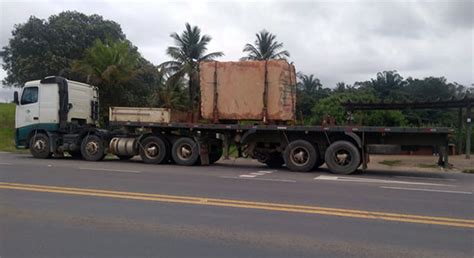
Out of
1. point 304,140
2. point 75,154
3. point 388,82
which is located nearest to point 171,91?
point 75,154

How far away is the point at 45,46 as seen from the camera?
36812 millimetres

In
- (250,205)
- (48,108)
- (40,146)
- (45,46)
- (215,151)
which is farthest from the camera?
(45,46)

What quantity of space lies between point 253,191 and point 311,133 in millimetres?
5962

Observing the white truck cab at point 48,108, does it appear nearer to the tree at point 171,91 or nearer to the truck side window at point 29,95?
the truck side window at point 29,95

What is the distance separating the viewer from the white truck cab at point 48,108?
59.6 ft

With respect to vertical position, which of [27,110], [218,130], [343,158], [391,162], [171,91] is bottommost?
[391,162]

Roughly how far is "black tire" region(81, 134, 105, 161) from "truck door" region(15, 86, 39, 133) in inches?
83.4

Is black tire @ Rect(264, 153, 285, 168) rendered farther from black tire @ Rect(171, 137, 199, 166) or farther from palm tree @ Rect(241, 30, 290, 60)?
palm tree @ Rect(241, 30, 290, 60)

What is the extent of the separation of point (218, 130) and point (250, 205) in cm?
853

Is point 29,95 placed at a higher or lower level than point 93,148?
higher

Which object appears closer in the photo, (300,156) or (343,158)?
(343,158)

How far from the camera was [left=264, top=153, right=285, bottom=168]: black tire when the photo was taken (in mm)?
16750

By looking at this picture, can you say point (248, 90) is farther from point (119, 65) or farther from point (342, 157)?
point (119, 65)

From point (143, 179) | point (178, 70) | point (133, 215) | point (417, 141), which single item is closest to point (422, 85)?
point (178, 70)
